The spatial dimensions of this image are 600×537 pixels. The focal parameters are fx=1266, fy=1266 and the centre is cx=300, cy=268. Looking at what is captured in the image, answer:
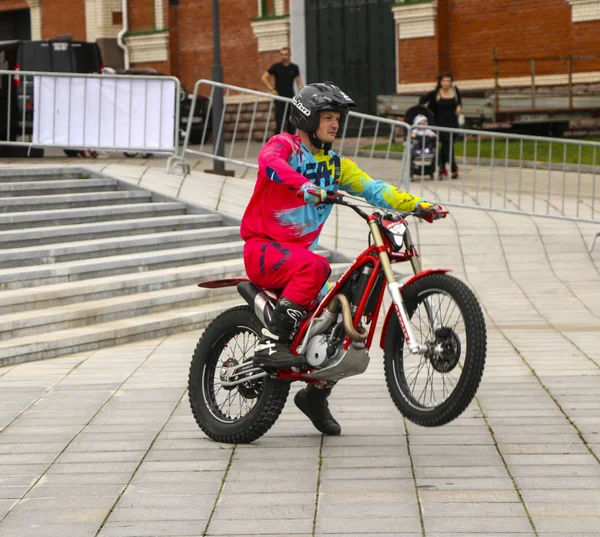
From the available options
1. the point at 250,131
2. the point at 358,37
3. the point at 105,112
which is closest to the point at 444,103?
the point at 250,131

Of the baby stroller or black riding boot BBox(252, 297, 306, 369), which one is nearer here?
black riding boot BBox(252, 297, 306, 369)

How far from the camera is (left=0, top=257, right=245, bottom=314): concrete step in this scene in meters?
9.66

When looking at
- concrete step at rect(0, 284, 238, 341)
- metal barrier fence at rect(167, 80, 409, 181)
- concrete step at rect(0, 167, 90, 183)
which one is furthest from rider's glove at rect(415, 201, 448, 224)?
metal barrier fence at rect(167, 80, 409, 181)

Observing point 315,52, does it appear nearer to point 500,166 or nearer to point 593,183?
point 500,166

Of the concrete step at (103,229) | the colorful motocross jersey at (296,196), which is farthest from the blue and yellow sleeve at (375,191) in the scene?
the concrete step at (103,229)

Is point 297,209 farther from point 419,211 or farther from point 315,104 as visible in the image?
point 419,211

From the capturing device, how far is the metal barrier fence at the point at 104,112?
48.2 ft

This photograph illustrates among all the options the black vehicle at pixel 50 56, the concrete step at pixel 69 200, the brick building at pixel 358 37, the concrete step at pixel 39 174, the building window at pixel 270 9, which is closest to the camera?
the concrete step at pixel 69 200

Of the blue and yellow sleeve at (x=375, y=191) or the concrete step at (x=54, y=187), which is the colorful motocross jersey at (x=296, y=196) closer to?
the blue and yellow sleeve at (x=375, y=191)

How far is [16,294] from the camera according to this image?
967 cm

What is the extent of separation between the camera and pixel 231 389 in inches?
246

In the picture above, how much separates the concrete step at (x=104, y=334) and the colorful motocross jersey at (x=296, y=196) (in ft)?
10.6

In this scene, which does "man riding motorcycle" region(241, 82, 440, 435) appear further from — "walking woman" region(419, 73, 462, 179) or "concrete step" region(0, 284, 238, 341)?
"walking woman" region(419, 73, 462, 179)

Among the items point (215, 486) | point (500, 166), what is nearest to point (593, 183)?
point (500, 166)
